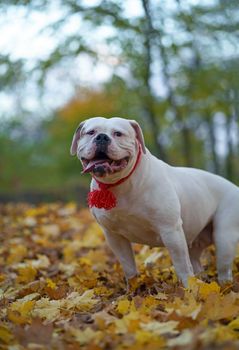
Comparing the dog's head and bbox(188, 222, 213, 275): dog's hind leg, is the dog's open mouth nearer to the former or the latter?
the dog's head

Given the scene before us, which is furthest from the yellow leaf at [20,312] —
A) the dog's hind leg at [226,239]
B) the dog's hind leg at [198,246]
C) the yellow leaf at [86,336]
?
the dog's hind leg at [198,246]

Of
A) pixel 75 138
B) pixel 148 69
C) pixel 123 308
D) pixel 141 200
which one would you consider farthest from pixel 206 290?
pixel 148 69

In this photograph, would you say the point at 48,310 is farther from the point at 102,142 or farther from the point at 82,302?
the point at 102,142

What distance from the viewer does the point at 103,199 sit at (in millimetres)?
3568

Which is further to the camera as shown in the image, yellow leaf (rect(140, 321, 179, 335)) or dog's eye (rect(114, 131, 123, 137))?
dog's eye (rect(114, 131, 123, 137))

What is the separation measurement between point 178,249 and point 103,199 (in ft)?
2.06

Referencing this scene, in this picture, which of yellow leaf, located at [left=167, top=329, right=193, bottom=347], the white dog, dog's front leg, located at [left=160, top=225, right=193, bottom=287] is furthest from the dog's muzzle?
yellow leaf, located at [left=167, top=329, right=193, bottom=347]

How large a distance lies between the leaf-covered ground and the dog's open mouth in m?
0.77

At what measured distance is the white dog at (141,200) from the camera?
3428mm

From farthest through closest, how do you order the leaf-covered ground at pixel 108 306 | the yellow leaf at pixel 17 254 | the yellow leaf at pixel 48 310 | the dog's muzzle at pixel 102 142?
Answer: 1. the yellow leaf at pixel 17 254
2. the dog's muzzle at pixel 102 142
3. the yellow leaf at pixel 48 310
4. the leaf-covered ground at pixel 108 306

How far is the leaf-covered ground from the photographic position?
7.53ft

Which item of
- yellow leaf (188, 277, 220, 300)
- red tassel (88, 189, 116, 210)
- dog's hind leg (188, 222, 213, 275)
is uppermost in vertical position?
red tassel (88, 189, 116, 210)

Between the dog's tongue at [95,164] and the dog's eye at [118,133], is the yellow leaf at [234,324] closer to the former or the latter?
the dog's tongue at [95,164]

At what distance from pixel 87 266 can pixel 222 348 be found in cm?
300
